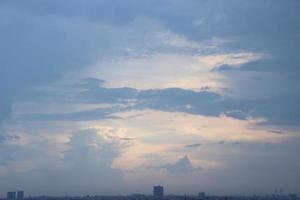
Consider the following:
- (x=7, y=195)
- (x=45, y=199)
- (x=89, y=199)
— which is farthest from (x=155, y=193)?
(x=7, y=195)

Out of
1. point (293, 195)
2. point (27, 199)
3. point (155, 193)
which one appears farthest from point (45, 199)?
point (293, 195)

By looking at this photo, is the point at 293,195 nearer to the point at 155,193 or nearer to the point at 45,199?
the point at 155,193

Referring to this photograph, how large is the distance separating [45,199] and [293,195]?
88663mm

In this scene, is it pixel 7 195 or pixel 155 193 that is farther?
pixel 155 193

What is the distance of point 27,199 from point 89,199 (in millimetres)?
21943

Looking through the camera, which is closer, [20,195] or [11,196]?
[11,196]

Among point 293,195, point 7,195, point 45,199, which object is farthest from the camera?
point 45,199

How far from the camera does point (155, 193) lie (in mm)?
187625

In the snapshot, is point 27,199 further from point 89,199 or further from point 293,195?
point 293,195

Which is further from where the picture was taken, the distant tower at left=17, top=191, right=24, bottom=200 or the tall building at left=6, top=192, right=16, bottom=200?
the distant tower at left=17, top=191, right=24, bottom=200

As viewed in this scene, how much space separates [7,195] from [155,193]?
177ft

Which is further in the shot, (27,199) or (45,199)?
(45,199)

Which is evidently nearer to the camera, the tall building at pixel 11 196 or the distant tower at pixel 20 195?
the tall building at pixel 11 196

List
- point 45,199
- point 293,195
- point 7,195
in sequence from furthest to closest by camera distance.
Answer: point 45,199, point 293,195, point 7,195
